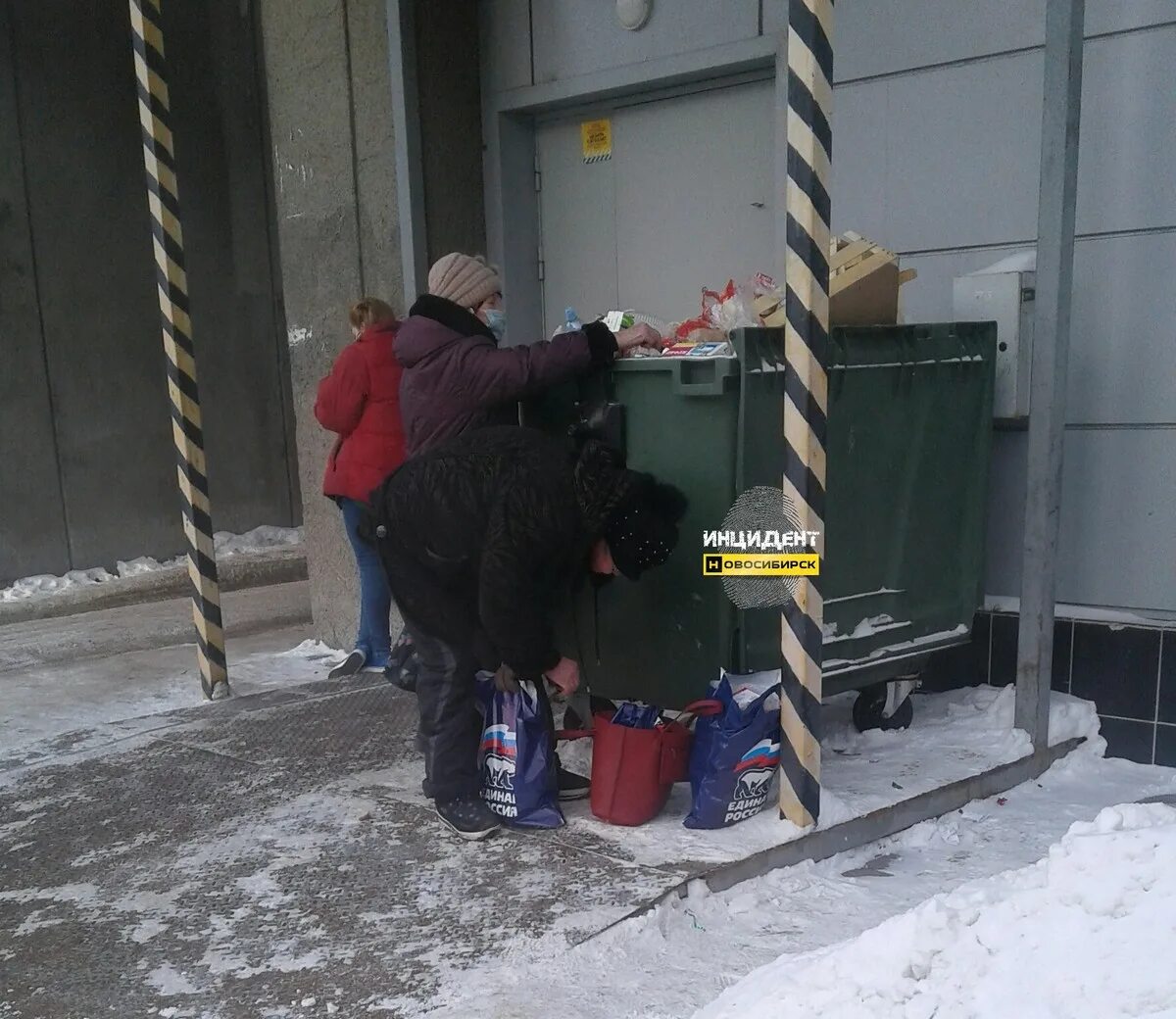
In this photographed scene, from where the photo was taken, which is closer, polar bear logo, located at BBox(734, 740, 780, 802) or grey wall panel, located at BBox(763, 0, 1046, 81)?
polar bear logo, located at BBox(734, 740, 780, 802)

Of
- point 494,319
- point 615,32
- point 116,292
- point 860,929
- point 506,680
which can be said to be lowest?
point 860,929

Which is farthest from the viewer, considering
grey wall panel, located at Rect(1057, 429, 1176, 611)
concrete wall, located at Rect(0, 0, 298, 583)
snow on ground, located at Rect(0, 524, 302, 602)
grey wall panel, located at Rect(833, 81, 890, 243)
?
concrete wall, located at Rect(0, 0, 298, 583)

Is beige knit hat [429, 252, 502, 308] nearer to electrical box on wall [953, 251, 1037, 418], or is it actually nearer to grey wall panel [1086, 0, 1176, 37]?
electrical box on wall [953, 251, 1037, 418]

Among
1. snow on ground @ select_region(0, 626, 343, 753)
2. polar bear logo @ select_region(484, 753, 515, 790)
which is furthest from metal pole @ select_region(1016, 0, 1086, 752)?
snow on ground @ select_region(0, 626, 343, 753)

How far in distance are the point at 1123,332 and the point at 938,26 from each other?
1.37 m

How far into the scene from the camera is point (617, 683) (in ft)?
13.2

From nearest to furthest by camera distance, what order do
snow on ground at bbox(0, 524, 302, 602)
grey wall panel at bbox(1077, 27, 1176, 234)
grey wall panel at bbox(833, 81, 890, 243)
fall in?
grey wall panel at bbox(1077, 27, 1176, 234) < grey wall panel at bbox(833, 81, 890, 243) < snow on ground at bbox(0, 524, 302, 602)

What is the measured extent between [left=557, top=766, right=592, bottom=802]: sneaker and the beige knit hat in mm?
1633

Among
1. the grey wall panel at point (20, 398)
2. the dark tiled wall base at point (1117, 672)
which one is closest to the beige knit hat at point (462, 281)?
the dark tiled wall base at point (1117, 672)

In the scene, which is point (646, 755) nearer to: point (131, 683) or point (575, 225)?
point (575, 225)

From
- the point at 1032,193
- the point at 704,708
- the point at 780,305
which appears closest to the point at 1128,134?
the point at 1032,193

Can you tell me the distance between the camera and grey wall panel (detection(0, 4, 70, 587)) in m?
7.92

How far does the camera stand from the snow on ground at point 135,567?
7914 mm

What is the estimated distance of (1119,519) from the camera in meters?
4.22
